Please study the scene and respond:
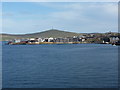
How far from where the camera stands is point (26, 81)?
35.3 feet

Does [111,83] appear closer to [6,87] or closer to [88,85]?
[88,85]

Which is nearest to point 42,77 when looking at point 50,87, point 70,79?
point 70,79

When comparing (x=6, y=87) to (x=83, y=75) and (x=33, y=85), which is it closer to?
(x=33, y=85)

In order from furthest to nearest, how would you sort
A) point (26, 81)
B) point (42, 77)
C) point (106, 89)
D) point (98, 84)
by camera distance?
point (42, 77)
point (26, 81)
point (98, 84)
point (106, 89)

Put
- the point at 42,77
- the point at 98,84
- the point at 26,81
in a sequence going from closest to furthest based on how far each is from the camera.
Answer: the point at 98,84 < the point at 26,81 < the point at 42,77

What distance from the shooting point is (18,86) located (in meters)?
9.85

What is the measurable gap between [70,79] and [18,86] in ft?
8.46

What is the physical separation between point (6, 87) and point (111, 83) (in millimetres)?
4521

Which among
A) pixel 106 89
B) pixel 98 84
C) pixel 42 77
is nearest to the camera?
pixel 106 89

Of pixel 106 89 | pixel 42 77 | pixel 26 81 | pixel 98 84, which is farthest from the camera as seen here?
pixel 42 77

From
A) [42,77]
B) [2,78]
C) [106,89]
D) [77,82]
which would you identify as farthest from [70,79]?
[2,78]

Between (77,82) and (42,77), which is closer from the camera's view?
(77,82)

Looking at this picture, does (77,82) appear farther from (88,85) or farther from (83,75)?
(83,75)

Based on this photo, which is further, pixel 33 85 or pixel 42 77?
pixel 42 77
